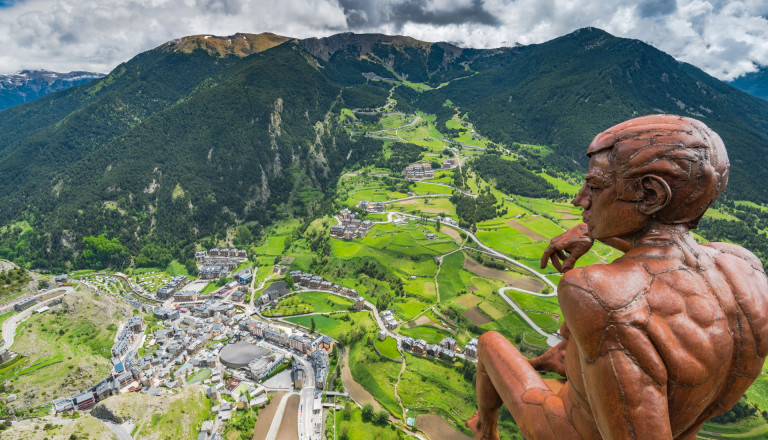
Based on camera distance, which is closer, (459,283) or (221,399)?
(221,399)

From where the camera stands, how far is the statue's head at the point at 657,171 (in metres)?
2.94

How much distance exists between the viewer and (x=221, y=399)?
35375 mm

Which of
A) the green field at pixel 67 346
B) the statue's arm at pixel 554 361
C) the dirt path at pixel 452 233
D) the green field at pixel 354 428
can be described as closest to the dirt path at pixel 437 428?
the green field at pixel 354 428

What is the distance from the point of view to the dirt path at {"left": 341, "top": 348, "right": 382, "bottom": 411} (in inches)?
1331

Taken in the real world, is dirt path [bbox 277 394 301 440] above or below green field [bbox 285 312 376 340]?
below

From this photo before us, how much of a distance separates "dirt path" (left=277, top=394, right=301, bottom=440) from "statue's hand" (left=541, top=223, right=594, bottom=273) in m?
33.9

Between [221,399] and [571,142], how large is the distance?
5435 inches

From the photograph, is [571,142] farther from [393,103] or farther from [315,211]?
[315,211]

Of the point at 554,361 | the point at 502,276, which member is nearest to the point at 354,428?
the point at 554,361

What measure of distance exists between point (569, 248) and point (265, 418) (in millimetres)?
36908

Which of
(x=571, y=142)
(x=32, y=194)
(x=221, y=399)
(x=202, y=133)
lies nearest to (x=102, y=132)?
(x=32, y=194)

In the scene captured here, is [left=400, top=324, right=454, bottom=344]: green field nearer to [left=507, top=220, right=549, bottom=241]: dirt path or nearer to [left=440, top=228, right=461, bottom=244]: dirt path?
[left=440, top=228, right=461, bottom=244]: dirt path

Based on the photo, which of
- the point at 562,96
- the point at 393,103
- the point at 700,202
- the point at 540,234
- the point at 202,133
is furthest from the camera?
the point at 393,103

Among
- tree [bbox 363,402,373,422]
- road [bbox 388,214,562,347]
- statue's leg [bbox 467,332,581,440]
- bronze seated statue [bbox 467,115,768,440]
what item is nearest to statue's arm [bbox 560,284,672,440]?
bronze seated statue [bbox 467,115,768,440]
